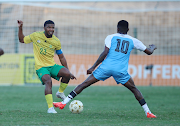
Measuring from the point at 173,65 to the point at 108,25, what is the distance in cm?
1033

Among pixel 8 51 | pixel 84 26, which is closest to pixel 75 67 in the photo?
pixel 8 51

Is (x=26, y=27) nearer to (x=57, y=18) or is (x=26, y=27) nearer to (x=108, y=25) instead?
(x=57, y=18)

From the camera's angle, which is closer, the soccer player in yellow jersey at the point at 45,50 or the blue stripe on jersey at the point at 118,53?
the blue stripe on jersey at the point at 118,53

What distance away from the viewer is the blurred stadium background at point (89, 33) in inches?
662

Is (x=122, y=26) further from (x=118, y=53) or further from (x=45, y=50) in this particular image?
(x=45, y=50)

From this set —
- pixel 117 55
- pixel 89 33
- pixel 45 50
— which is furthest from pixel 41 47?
pixel 89 33

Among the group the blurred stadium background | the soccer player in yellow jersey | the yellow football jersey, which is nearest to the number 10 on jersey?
the soccer player in yellow jersey

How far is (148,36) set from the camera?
25.6 metres

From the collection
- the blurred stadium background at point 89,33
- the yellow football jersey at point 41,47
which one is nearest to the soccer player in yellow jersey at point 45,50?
the yellow football jersey at point 41,47

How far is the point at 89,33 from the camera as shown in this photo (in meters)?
25.8

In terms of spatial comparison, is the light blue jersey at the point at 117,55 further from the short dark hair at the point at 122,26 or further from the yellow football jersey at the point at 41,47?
the yellow football jersey at the point at 41,47

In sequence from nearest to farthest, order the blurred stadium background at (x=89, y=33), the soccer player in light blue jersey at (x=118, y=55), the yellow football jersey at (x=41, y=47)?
the soccer player in light blue jersey at (x=118, y=55) → the yellow football jersey at (x=41, y=47) → the blurred stadium background at (x=89, y=33)

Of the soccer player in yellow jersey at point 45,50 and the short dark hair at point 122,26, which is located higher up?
the short dark hair at point 122,26

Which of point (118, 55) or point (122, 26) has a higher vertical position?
point (122, 26)
